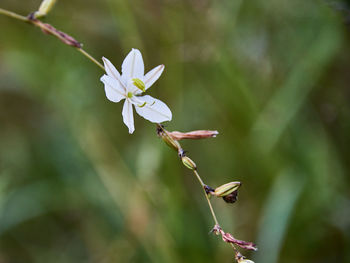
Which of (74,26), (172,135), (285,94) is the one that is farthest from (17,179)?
(172,135)

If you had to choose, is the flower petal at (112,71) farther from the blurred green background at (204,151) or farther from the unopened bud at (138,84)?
the blurred green background at (204,151)

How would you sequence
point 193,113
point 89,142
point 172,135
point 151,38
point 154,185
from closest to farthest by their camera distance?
point 172,135 < point 154,185 < point 89,142 < point 193,113 < point 151,38

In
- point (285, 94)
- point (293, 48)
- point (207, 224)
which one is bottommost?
point (207, 224)

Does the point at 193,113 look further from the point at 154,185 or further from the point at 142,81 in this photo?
the point at 142,81

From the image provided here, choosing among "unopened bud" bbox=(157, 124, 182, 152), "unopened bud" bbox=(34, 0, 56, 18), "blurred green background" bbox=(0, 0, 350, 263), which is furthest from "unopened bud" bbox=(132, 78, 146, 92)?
"blurred green background" bbox=(0, 0, 350, 263)

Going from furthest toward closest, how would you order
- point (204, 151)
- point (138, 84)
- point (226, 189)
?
point (204, 151), point (138, 84), point (226, 189)

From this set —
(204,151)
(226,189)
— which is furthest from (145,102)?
(204,151)

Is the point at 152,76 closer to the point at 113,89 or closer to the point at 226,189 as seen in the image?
the point at 113,89

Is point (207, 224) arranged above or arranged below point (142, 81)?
below
